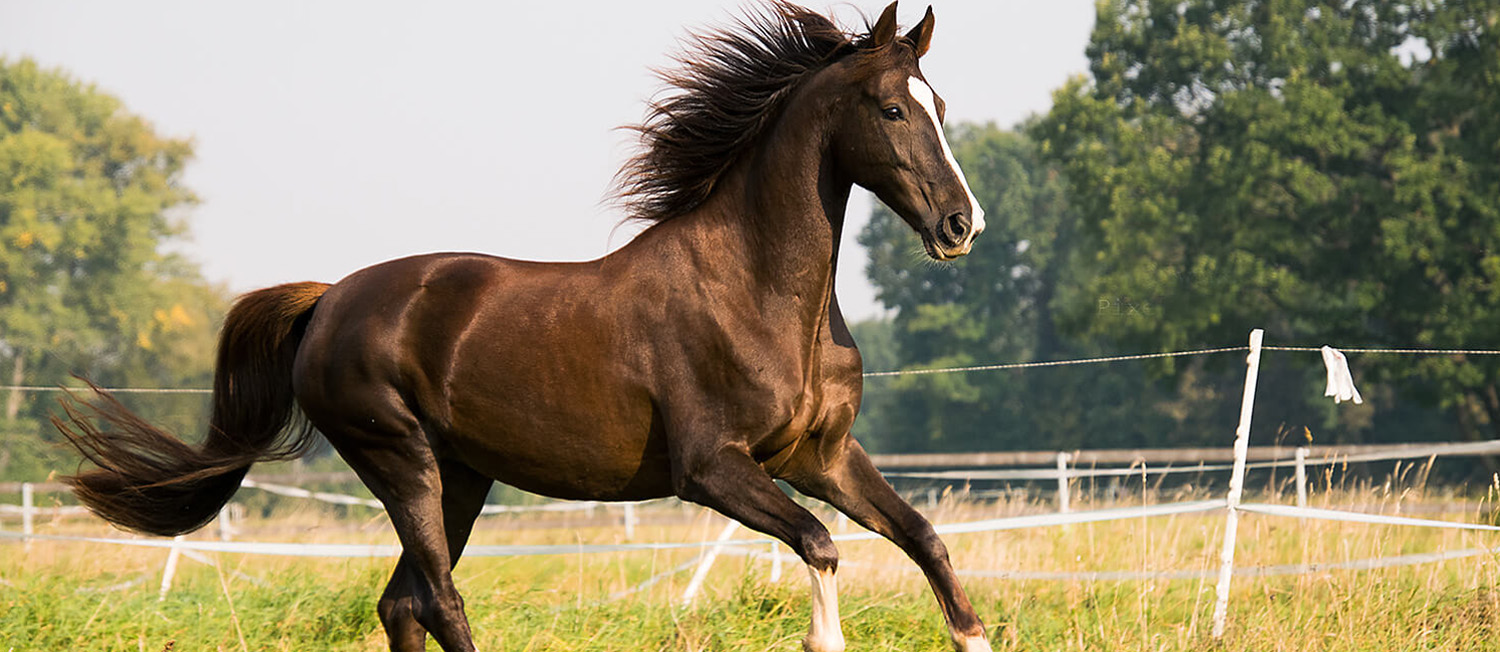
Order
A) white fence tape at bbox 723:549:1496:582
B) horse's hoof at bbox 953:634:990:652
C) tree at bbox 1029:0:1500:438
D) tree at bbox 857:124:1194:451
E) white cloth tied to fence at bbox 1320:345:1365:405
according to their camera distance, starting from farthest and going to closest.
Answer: tree at bbox 857:124:1194:451
tree at bbox 1029:0:1500:438
white fence tape at bbox 723:549:1496:582
white cloth tied to fence at bbox 1320:345:1365:405
horse's hoof at bbox 953:634:990:652

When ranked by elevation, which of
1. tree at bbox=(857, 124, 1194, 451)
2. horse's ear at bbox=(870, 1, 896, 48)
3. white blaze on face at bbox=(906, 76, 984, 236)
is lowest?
tree at bbox=(857, 124, 1194, 451)

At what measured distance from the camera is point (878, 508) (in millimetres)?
4133

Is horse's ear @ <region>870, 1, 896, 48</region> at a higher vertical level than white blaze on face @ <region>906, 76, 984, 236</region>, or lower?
higher

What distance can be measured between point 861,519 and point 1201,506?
2732 millimetres

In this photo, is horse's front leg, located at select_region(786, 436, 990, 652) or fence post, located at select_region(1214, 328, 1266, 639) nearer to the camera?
horse's front leg, located at select_region(786, 436, 990, 652)

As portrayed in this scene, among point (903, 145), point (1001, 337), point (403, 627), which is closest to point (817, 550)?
point (903, 145)

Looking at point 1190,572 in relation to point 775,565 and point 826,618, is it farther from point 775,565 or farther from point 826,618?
point 826,618

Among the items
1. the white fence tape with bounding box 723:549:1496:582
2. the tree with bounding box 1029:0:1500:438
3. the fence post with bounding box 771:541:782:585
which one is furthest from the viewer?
the tree with bounding box 1029:0:1500:438

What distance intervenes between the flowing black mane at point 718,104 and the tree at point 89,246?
116 feet

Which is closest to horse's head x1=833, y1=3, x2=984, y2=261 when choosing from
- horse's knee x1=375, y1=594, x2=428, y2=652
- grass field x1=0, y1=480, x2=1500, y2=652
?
grass field x1=0, y1=480, x2=1500, y2=652

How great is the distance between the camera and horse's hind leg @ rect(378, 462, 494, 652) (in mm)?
4570

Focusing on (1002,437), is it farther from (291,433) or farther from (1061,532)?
(291,433)

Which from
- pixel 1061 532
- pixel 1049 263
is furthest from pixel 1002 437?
pixel 1061 532

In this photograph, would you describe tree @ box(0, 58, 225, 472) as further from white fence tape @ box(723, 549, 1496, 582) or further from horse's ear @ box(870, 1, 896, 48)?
horse's ear @ box(870, 1, 896, 48)
